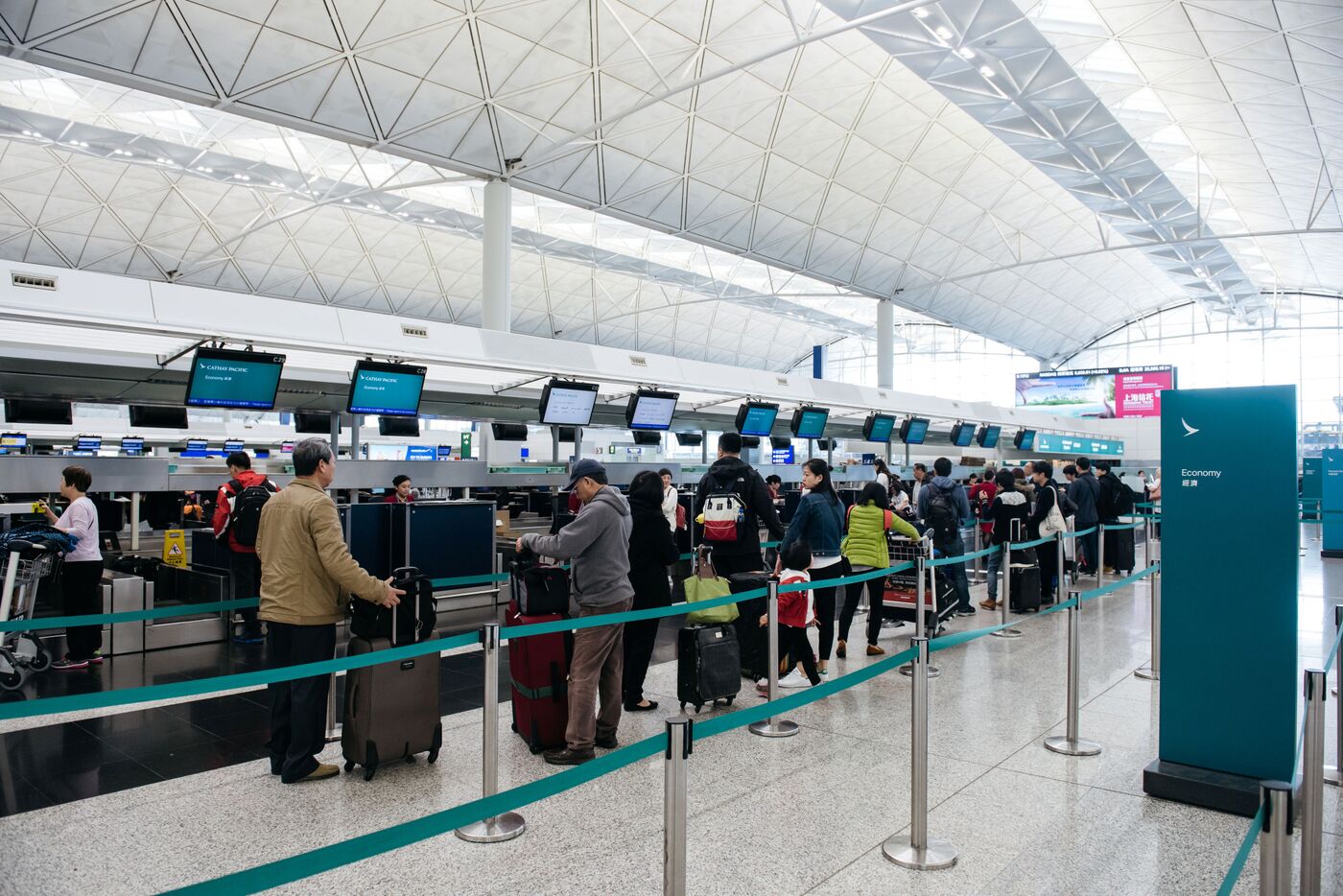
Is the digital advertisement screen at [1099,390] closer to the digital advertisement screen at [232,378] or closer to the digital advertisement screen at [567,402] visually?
the digital advertisement screen at [567,402]

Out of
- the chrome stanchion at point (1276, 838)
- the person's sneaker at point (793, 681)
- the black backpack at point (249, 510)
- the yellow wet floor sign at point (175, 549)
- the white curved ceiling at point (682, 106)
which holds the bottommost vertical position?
the person's sneaker at point (793, 681)

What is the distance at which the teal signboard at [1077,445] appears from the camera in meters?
29.1

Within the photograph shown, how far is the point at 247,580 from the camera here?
8.63 m

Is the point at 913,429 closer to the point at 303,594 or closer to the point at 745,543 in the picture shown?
the point at 745,543

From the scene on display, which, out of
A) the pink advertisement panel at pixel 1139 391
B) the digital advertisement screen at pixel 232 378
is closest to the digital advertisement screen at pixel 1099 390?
the pink advertisement panel at pixel 1139 391

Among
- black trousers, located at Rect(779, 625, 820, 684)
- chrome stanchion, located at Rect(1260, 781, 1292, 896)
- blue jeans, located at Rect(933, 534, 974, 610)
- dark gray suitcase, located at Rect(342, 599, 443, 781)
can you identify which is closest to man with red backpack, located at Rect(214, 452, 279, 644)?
dark gray suitcase, located at Rect(342, 599, 443, 781)

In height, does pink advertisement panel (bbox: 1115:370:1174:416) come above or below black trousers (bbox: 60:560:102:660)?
above

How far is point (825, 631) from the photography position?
298 inches

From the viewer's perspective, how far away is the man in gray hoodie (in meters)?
5.08

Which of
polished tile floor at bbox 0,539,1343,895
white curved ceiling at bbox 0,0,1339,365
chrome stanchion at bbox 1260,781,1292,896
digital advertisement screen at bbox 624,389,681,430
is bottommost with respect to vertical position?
polished tile floor at bbox 0,539,1343,895

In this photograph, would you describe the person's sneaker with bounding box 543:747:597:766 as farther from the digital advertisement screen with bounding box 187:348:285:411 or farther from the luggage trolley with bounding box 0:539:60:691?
the digital advertisement screen with bounding box 187:348:285:411

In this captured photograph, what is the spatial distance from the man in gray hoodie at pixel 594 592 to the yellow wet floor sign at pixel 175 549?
7.84 m

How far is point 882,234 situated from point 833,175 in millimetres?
3926

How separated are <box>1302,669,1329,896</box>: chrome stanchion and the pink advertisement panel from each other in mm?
39486
